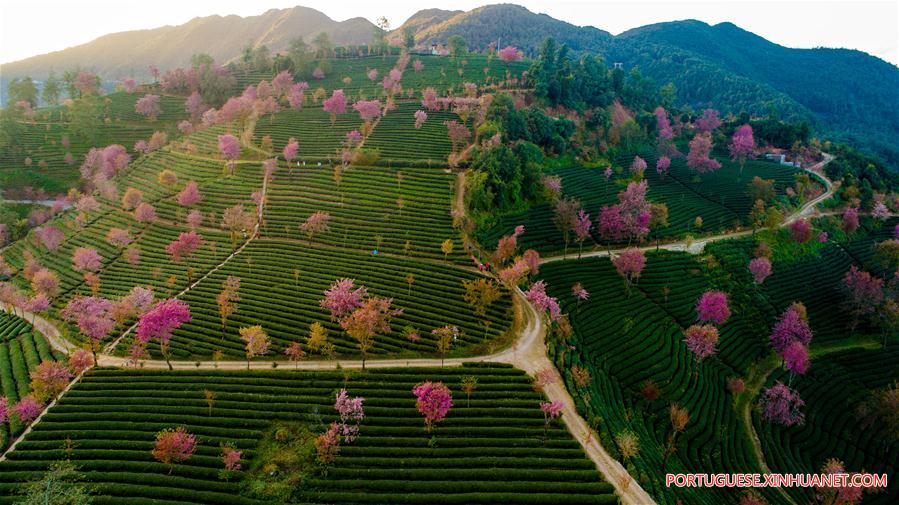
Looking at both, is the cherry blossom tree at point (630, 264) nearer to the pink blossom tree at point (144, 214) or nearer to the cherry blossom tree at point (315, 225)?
the cherry blossom tree at point (315, 225)

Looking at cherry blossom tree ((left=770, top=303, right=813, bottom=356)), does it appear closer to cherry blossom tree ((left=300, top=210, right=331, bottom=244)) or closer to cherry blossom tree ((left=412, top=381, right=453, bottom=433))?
cherry blossom tree ((left=412, top=381, right=453, bottom=433))

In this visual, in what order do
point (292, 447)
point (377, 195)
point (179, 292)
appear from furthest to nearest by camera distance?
1. point (377, 195)
2. point (179, 292)
3. point (292, 447)

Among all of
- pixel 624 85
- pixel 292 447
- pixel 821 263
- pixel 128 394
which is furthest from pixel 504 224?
pixel 624 85

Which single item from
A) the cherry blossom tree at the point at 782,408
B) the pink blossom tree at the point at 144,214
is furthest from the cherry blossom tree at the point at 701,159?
the pink blossom tree at the point at 144,214

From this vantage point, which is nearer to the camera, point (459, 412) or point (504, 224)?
point (459, 412)

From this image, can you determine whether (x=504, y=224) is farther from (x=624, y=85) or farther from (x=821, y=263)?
(x=624, y=85)

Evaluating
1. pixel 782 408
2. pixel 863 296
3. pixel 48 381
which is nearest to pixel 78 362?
pixel 48 381
